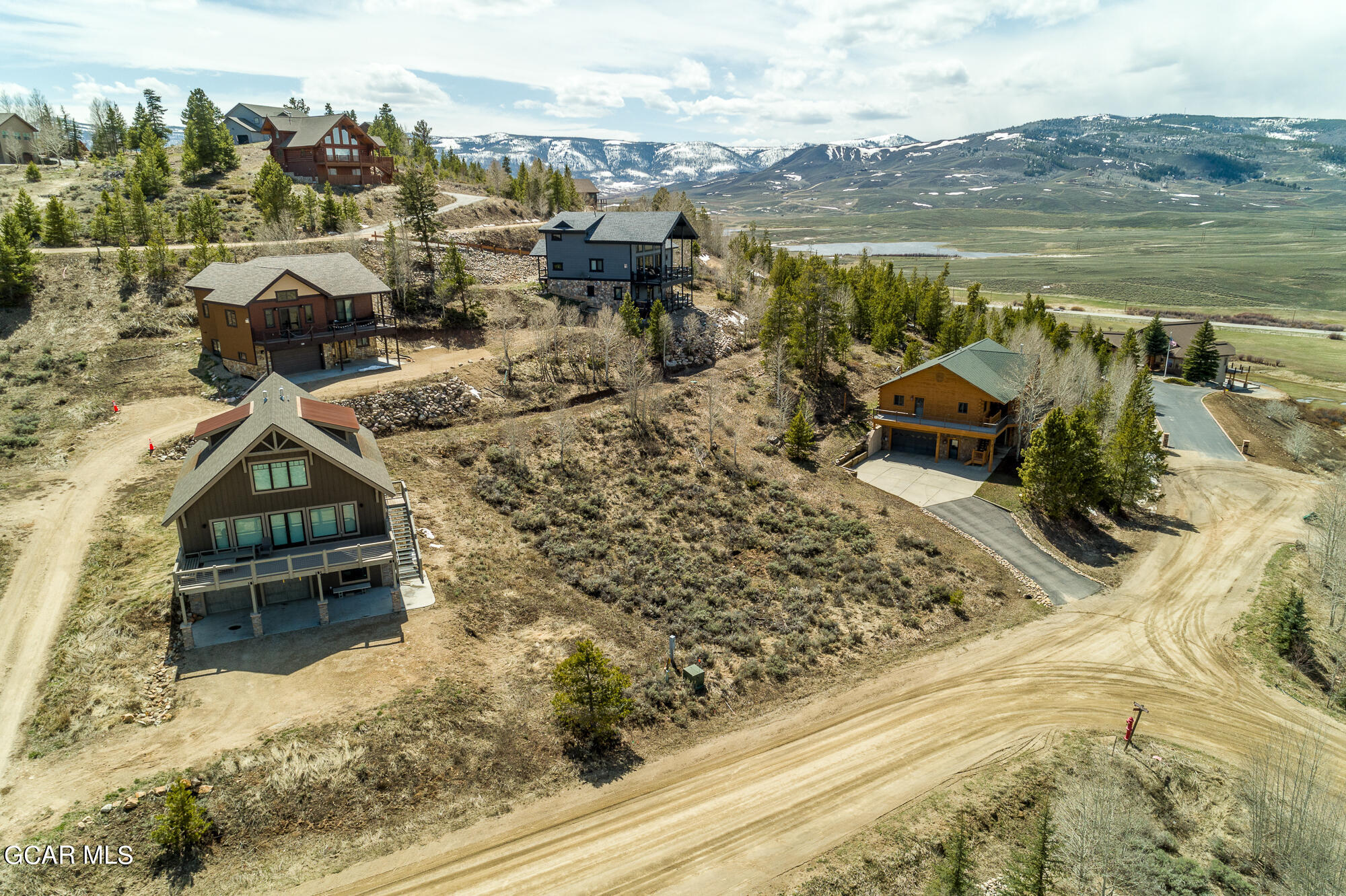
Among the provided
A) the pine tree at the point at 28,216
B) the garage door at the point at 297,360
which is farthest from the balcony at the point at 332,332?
the pine tree at the point at 28,216

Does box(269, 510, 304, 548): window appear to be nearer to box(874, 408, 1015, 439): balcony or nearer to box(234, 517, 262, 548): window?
box(234, 517, 262, 548): window

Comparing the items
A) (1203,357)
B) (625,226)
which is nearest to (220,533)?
(625,226)

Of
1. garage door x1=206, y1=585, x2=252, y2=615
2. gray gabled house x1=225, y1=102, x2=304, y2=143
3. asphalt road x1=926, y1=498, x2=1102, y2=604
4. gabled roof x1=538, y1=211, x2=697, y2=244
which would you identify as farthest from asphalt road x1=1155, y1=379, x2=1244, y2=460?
gray gabled house x1=225, y1=102, x2=304, y2=143

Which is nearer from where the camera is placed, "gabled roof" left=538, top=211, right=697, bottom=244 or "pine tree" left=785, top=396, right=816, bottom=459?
"pine tree" left=785, top=396, right=816, bottom=459

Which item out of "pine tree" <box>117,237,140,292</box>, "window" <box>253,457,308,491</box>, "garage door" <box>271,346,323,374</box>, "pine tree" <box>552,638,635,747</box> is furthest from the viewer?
"pine tree" <box>117,237,140,292</box>

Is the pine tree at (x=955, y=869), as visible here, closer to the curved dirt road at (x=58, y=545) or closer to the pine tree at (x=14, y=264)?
the curved dirt road at (x=58, y=545)

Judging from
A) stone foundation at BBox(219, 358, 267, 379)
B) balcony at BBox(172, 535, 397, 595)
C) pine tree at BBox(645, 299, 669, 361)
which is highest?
pine tree at BBox(645, 299, 669, 361)
